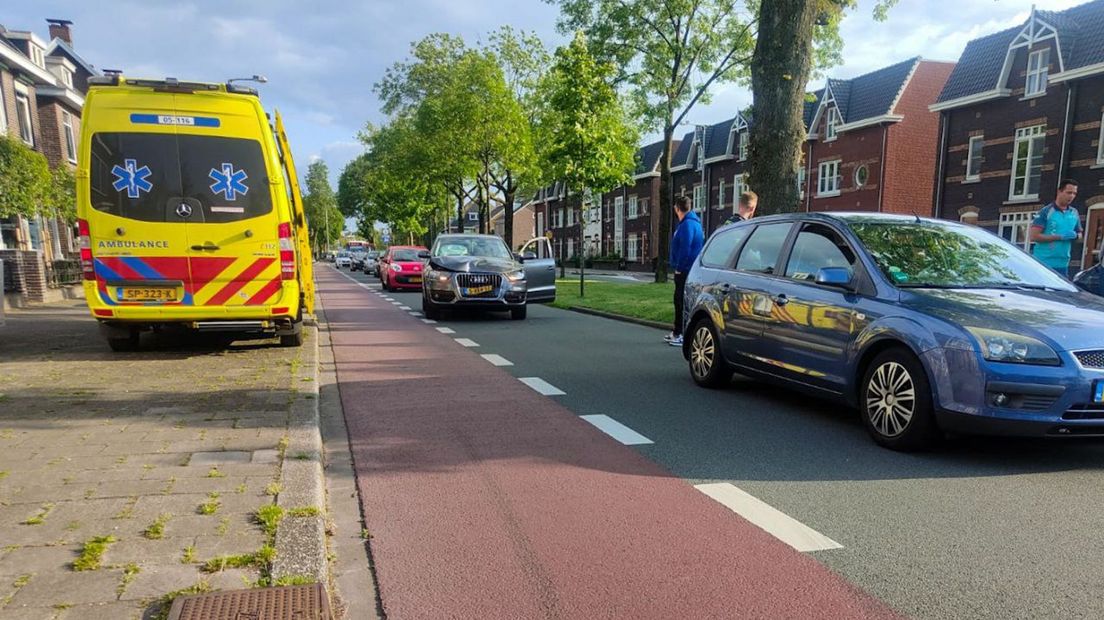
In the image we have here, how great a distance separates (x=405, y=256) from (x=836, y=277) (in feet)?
64.9

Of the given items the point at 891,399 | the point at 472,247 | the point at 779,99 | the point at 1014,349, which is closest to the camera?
the point at 1014,349

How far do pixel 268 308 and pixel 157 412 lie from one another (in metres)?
2.86

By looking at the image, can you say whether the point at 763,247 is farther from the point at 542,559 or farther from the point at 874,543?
the point at 542,559

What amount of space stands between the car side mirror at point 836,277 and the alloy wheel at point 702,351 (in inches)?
65.0

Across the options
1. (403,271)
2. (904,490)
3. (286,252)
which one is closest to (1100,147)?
(403,271)

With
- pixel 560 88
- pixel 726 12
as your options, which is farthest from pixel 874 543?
pixel 726 12

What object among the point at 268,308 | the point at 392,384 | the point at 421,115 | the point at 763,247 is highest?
the point at 421,115

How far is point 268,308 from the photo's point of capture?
26.0 ft

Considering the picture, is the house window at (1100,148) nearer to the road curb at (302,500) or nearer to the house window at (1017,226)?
the house window at (1017,226)

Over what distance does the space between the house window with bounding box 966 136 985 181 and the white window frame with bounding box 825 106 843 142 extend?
7978 mm

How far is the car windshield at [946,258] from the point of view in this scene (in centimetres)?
488

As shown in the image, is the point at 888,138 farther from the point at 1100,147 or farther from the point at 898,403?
the point at 898,403

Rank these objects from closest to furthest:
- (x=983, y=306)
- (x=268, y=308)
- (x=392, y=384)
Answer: (x=983, y=306), (x=392, y=384), (x=268, y=308)

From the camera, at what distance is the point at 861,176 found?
Answer: 112 feet
